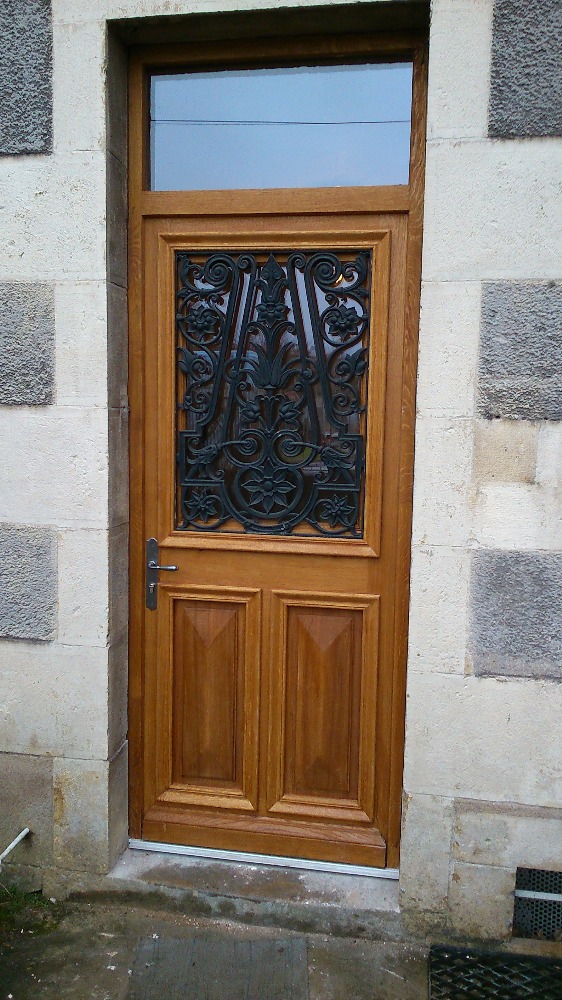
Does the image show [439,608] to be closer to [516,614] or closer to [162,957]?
[516,614]

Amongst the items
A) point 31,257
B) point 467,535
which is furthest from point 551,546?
point 31,257

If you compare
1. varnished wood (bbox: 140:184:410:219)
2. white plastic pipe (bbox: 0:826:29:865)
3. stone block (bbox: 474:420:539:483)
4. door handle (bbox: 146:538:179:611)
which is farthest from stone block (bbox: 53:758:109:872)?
varnished wood (bbox: 140:184:410:219)

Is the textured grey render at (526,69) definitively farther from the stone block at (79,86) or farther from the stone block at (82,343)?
the stone block at (82,343)

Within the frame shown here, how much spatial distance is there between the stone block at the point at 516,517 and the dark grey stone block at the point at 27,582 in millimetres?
1563

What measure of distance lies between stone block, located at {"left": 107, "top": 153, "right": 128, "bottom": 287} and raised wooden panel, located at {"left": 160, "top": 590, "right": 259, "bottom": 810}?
126 centimetres

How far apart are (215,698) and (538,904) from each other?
138 cm

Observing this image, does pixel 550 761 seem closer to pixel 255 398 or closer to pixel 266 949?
pixel 266 949

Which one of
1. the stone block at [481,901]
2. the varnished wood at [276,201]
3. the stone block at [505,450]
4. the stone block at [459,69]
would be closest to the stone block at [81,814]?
the stone block at [481,901]

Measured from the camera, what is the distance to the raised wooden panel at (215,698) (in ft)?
8.91

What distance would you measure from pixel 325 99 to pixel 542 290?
1.09 metres

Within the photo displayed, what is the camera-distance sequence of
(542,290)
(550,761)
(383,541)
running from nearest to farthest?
(542,290) < (550,761) < (383,541)

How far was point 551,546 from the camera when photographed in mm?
2311

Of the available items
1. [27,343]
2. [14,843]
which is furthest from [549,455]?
[14,843]

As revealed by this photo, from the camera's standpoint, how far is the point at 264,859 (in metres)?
2.75
